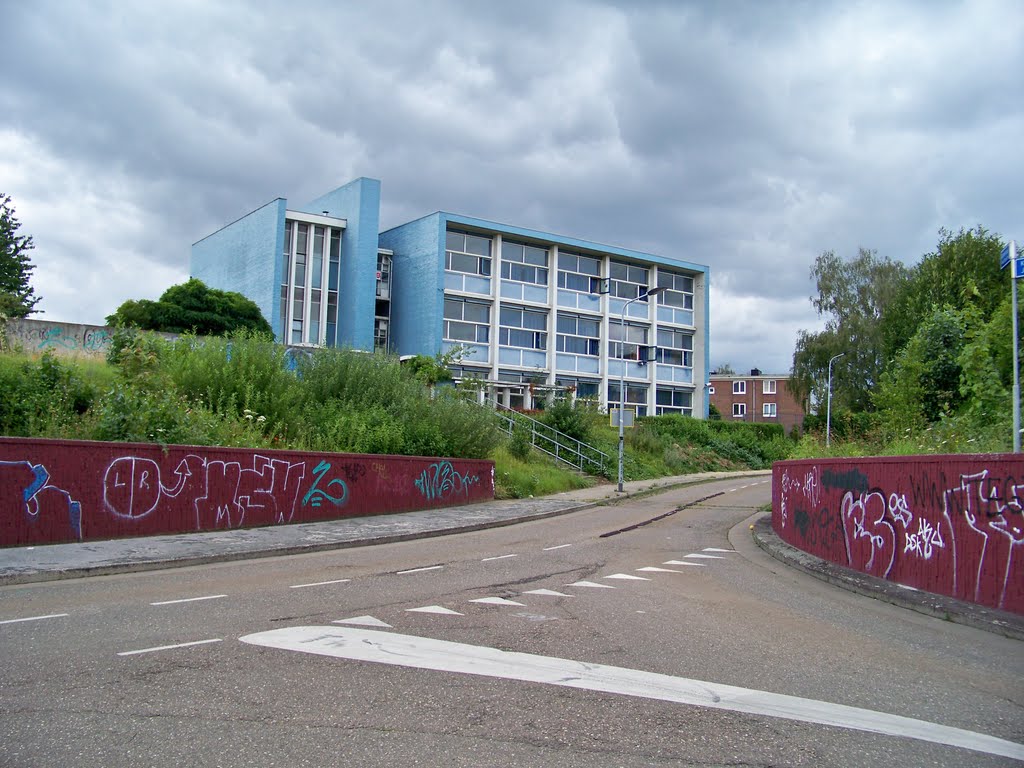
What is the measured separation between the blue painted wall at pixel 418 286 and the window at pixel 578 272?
28.5 ft

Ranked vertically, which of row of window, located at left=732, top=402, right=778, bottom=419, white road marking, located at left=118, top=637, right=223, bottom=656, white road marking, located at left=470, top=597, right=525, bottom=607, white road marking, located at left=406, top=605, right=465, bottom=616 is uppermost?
row of window, located at left=732, top=402, right=778, bottom=419

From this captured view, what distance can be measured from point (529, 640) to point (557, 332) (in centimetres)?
4124

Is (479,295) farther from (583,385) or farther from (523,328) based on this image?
(583,385)

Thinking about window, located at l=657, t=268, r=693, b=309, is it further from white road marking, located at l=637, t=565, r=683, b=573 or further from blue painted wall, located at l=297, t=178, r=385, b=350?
white road marking, located at l=637, t=565, r=683, b=573

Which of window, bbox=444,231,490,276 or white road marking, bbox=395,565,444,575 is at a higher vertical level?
window, bbox=444,231,490,276

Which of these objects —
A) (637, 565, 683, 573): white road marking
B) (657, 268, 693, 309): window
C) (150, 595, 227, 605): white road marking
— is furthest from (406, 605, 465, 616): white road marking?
(657, 268, 693, 309): window

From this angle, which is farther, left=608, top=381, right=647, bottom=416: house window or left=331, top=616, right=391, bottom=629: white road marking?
left=608, top=381, right=647, bottom=416: house window

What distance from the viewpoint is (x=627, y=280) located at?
5141 centimetres

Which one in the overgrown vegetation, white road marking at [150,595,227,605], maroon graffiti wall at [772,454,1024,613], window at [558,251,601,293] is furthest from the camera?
window at [558,251,601,293]

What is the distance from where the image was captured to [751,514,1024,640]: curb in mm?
8006

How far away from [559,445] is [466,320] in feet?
45.6

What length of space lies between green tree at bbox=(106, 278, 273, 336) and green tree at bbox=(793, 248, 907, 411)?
3469 cm

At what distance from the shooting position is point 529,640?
6.89 metres

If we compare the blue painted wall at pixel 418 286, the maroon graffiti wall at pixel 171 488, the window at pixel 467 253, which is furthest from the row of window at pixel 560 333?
the maroon graffiti wall at pixel 171 488
